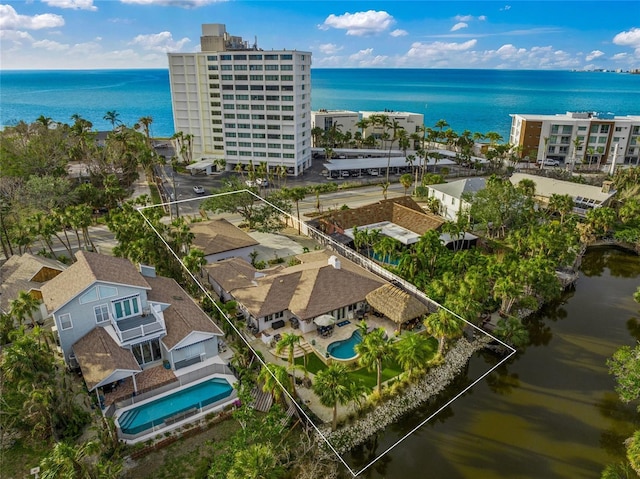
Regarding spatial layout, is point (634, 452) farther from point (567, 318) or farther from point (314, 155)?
point (314, 155)

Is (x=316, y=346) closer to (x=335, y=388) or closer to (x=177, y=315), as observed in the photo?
(x=335, y=388)

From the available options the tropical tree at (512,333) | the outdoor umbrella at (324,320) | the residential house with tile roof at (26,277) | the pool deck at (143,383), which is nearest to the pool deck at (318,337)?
the outdoor umbrella at (324,320)

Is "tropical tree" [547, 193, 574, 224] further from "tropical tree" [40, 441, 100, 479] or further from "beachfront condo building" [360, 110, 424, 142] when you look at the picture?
"beachfront condo building" [360, 110, 424, 142]

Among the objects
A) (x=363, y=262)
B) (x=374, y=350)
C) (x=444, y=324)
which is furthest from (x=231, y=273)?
(x=444, y=324)

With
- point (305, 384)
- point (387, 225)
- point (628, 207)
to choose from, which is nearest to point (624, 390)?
point (305, 384)

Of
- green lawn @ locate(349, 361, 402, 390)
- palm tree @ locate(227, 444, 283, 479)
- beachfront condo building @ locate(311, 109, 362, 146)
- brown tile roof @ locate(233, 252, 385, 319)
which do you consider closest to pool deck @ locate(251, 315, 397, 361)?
brown tile roof @ locate(233, 252, 385, 319)
